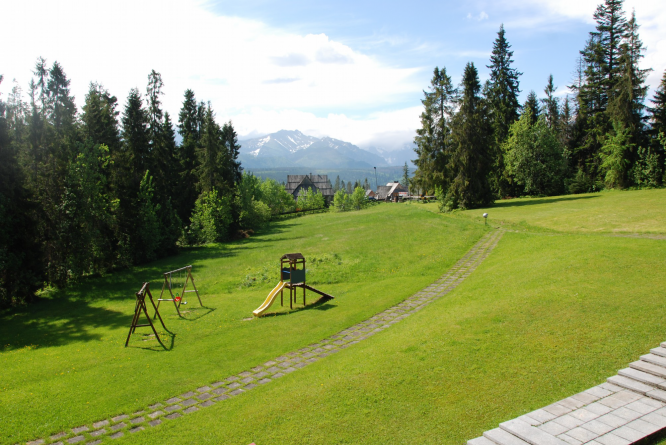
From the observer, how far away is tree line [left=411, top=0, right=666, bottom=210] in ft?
141

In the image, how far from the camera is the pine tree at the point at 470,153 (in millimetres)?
44844

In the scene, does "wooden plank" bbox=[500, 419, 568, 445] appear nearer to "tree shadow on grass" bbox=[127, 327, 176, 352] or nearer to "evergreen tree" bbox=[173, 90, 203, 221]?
"tree shadow on grass" bbox=[127, 327, 176, 352]

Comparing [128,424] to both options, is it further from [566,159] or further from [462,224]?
[566,159]

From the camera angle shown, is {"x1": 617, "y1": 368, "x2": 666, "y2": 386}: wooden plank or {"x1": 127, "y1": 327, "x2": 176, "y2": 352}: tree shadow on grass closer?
{"x1": 617, "y1": 368, "x2": 666, "y2": 386}: wooden plank

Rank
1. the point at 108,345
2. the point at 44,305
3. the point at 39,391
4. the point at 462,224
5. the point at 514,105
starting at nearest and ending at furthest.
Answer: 1. the point at 39,391
2. the point at 108,345
3. the point at 44,305
4. the point at 462,224
5. the point at 514,105

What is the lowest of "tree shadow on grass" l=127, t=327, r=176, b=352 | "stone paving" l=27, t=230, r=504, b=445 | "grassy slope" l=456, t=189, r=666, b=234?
"tree shadow on grass" l=127, t=327, r=176, b=352

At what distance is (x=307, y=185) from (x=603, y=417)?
122m

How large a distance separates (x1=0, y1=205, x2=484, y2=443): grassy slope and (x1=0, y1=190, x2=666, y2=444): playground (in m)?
0.09

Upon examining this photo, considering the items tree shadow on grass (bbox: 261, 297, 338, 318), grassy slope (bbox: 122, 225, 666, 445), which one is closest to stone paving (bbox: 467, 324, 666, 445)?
grassy slope (bbox: 122, 225, 666, 445)

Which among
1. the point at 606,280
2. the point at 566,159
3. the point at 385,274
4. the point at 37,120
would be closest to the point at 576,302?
the point at 606,280

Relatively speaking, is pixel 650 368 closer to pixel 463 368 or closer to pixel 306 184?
pixel 463 368

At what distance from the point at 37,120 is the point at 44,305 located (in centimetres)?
1803

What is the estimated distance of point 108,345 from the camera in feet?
48.3

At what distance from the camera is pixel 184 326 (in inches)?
657
